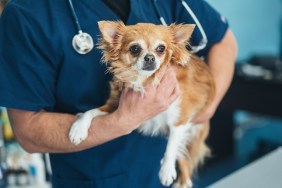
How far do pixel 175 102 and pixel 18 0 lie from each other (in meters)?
0.46

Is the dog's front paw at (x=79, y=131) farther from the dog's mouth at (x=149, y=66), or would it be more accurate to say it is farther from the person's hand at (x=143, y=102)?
the dog's mouth at (x=149, y=66)

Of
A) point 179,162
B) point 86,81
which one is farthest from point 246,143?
point 86,81

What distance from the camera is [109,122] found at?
3.43 ft

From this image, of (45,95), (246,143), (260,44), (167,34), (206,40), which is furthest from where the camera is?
(260,44)

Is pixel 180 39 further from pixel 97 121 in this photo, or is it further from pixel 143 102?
pixel 97 121

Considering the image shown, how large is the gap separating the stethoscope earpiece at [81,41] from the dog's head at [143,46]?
71 millimetres

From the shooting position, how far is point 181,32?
3.26 ft

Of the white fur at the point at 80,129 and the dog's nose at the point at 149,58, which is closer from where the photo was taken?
the dog's nose at the point at 149,58

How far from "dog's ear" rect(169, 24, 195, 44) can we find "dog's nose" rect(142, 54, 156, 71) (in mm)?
74

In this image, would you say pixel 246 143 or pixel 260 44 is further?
pixel 260 44

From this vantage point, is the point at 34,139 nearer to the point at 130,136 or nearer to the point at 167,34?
the point at 130,136

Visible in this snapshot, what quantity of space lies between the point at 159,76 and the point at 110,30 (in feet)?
0.51

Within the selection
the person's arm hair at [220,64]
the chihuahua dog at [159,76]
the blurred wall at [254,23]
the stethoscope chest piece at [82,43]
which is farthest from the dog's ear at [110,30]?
the blurred wall at [254,23]

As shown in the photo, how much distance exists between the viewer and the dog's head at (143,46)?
98 centimetres
